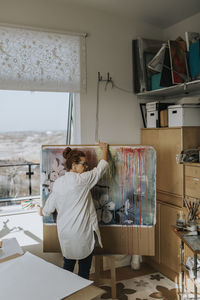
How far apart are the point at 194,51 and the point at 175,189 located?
1327 mm

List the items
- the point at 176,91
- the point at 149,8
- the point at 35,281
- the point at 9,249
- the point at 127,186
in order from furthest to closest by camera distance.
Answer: the point at 176,91 → the point at 149,8 → the point at 127,186 → the point at 9,249 → the point at 35,281

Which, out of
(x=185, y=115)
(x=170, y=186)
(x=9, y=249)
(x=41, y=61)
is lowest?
(x=9, y=249)

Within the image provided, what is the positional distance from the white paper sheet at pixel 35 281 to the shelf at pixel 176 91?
76.4 inches

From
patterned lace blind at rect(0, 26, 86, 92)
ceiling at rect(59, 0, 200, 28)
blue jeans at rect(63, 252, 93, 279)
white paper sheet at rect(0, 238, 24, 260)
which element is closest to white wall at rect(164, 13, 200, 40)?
ceiling at rect(59, 0, 200, 28)

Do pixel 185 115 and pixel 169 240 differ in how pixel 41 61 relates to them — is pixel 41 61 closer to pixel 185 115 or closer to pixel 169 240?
pixel 185 115

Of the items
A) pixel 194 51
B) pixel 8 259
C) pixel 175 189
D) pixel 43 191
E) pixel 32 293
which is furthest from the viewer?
pixel 175 189

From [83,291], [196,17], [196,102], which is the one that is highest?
[196,17]

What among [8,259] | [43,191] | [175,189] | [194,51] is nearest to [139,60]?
[194,51]

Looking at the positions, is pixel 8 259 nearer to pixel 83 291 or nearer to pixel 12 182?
pixel 83 291

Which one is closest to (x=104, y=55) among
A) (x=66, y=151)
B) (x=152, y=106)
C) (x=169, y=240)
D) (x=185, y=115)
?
(x=152, y=106)

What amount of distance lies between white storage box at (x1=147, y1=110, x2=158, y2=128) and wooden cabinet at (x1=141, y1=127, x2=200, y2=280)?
54mm

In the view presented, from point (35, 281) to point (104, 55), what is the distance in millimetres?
2399

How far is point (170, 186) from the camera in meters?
3.02

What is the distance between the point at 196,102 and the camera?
2.78m
